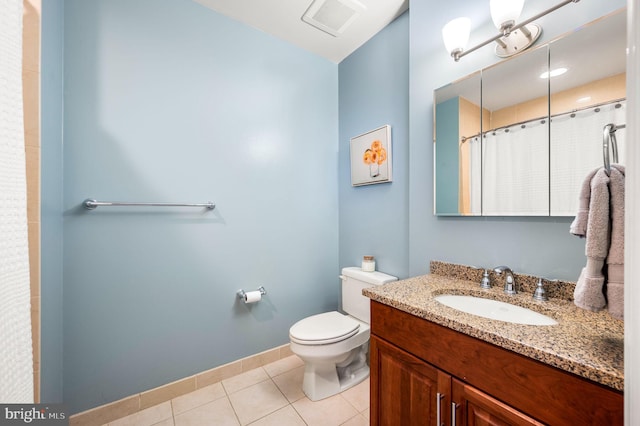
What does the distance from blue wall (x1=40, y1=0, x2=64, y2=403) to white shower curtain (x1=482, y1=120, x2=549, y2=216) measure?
1.96 m

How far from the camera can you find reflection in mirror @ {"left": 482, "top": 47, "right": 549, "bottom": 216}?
106 cm

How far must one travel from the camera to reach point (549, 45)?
1.03 m

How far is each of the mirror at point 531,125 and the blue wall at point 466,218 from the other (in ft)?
0.18

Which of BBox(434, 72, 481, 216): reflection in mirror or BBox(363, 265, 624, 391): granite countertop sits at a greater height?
BBox(434, 72, 481, 216): reflection in mirror

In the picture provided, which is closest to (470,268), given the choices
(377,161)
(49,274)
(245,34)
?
(377,161)

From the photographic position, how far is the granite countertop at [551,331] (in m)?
0.56

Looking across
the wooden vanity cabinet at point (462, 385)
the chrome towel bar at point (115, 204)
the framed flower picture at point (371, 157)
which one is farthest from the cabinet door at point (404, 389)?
the chrome towel bar at point (115, 204)

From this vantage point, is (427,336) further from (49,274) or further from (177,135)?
(177,135)

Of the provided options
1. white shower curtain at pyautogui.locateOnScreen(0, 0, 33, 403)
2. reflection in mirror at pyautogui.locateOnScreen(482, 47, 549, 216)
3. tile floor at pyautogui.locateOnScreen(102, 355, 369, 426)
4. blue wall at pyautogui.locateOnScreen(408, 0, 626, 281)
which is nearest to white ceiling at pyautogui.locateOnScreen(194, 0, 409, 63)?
blue wall at pyautogui.locateOnScreen(408, 0, 626, 281)

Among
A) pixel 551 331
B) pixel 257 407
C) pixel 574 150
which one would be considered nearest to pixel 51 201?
pixel 257 407

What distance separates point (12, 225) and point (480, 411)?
1122mm

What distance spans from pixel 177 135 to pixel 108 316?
3.62 feet

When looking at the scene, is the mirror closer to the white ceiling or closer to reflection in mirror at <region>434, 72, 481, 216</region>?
reflection in mirror at <region>434, 72, 481, 216</region>

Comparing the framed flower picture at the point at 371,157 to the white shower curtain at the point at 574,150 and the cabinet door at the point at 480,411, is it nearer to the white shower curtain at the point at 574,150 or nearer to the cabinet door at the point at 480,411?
the white shower curtain at the point at 574,150
